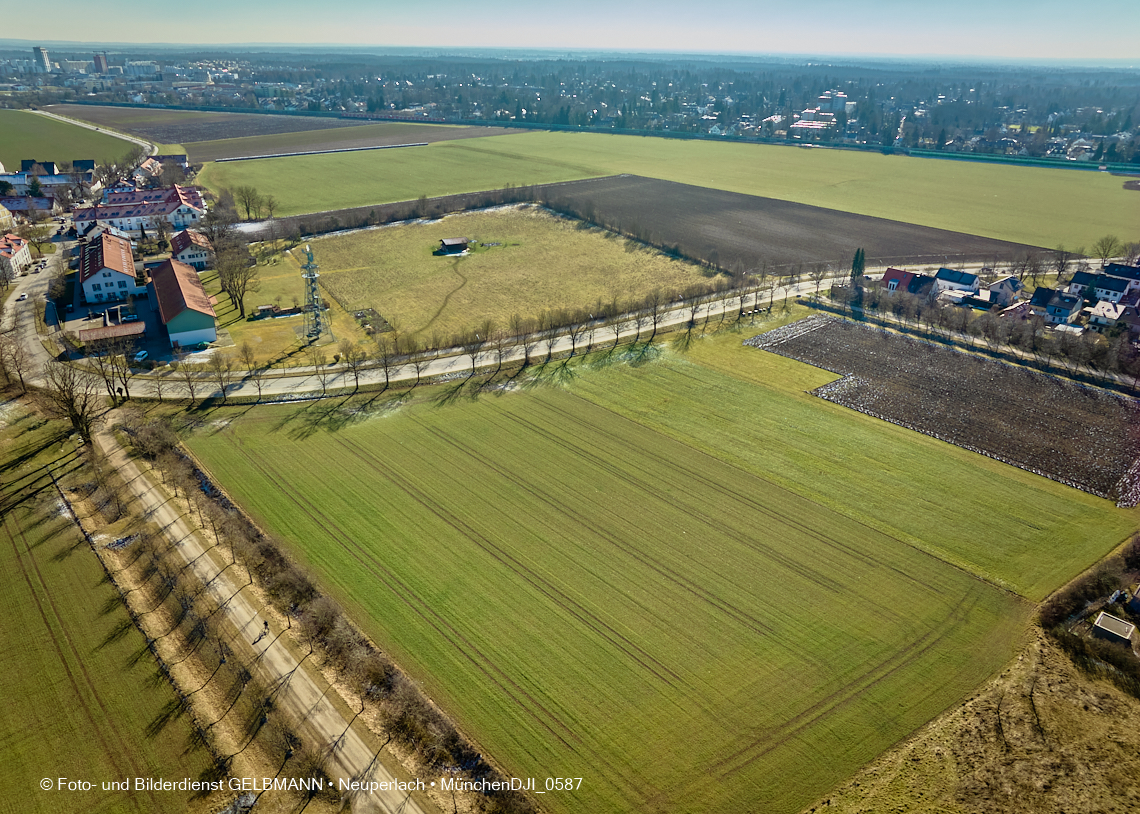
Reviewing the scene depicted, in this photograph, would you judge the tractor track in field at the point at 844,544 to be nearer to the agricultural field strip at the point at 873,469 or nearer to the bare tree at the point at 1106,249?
the agricultural field strip at the point at 873,469

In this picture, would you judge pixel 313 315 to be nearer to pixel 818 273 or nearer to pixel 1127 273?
pixel 818 273

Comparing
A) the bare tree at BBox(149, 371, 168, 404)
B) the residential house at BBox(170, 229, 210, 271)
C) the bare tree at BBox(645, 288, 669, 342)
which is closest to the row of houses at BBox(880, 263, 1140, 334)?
the bare tree at BBox(645, 288, 669, 342)

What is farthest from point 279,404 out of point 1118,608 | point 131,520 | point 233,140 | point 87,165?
point 233,140

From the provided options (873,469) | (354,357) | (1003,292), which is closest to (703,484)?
(873,469)

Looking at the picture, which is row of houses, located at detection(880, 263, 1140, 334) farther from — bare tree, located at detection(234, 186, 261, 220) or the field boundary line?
the field boundary line

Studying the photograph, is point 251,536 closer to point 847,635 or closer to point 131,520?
point 131,520
